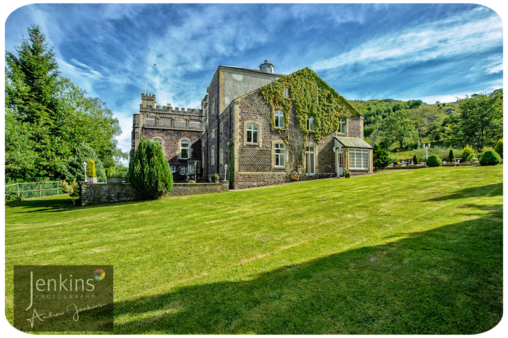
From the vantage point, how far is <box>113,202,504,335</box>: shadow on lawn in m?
2.90

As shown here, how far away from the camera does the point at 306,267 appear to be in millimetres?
4477

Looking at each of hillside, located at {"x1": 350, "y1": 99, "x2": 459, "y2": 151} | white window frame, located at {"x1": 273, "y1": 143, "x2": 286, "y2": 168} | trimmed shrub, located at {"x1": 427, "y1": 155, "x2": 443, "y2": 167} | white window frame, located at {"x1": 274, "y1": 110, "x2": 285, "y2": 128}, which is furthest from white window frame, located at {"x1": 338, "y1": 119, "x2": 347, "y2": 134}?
hillside, located at {"x1": 350, "y1": 99, "x2": 459, "y2": 151}

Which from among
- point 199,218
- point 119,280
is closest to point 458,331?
point 119,280

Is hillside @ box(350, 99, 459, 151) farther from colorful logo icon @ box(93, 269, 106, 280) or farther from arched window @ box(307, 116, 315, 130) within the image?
colorful logo icon @ box(93, 269, 106, 280)

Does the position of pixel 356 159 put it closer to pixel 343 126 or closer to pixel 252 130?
pixel 343 126

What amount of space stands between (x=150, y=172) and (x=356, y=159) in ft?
62.1

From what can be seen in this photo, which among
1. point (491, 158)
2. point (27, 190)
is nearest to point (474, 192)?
point (491, 158)

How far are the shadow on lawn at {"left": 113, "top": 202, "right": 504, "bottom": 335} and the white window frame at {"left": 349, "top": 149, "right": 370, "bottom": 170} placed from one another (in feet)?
61.5

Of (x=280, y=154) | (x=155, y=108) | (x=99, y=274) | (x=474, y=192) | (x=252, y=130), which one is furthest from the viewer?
(x=155, y=108)

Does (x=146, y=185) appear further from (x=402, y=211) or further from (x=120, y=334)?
(x=402, y=211)

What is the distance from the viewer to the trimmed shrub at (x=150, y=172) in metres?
15.1

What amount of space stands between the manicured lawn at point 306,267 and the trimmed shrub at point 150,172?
6.49 m

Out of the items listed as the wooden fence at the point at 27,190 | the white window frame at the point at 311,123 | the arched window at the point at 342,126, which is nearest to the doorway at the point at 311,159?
the white window frame at the point at 311,123

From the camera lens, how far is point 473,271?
12.2 ft
